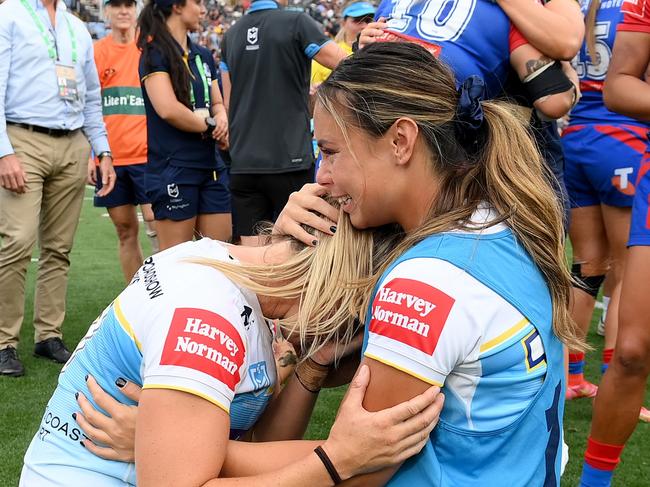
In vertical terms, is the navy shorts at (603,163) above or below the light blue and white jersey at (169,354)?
below

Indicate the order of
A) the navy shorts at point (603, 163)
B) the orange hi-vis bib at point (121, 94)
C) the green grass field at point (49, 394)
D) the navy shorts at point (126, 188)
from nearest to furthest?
the green grass field at point (49, 394)
the navy shorts at point (603, 163)
the navy shorts at point (126, 188)
the orange hi-vis bib at point (121, 94)

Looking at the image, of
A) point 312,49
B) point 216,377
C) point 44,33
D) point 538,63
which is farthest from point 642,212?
point 44,33

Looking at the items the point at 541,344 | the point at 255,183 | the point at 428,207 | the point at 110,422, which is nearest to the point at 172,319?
the point at 110,422

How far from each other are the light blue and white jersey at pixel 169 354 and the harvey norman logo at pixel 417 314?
1.12 feet

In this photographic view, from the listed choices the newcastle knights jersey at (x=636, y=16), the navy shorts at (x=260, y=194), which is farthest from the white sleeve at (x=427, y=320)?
the navy shorts at (x=260, y=194)

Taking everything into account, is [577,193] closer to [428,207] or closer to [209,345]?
[428,207]

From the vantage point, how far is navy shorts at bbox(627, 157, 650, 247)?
3.04 metres

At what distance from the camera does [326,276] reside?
6.24 feet

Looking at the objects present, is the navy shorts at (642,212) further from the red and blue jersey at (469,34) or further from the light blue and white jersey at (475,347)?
the light blue and white jersey at (475,347)

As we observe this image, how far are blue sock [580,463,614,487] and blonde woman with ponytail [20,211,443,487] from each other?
1468mm

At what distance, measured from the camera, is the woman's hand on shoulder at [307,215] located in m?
2.00

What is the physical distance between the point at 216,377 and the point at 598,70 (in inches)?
142

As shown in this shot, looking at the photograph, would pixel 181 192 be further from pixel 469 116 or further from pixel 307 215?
pixel 469 116

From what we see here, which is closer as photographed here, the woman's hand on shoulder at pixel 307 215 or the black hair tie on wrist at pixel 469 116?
the black hair tie on wrist at pixel 469 116
